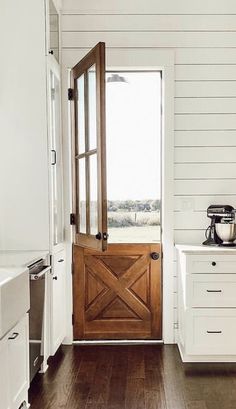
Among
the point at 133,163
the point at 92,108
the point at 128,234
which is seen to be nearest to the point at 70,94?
the point at 92,108

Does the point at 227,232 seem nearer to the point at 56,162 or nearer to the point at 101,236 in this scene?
the point at 101,236

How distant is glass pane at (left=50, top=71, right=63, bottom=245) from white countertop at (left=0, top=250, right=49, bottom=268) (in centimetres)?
32

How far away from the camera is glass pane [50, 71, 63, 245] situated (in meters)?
3.46

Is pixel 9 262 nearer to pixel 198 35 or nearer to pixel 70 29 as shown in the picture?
pixel 70 29

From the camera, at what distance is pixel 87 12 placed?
375cm

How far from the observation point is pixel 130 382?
10.1ft

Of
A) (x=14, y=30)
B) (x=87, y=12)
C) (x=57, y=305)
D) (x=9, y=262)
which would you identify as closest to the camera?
(x=9, y=262)

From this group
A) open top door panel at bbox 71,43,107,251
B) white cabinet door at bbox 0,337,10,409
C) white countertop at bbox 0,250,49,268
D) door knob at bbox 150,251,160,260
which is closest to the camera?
white cabinet door at bbox 0,337,10,409

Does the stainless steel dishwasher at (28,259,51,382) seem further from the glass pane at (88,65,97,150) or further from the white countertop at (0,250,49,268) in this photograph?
the glass pane at (88,65,97,150)

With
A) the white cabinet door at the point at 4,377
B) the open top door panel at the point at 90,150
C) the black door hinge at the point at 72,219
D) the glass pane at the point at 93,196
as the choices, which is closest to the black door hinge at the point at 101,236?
the open top door panel at the point at 90,150

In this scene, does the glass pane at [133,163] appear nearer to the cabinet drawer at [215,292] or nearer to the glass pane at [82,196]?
the glass pane at [82,196]

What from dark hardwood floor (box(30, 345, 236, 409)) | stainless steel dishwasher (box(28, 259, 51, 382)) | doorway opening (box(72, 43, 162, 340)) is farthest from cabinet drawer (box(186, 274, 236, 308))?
stainless steel dishwasher (box(28, 259, 51, 382))

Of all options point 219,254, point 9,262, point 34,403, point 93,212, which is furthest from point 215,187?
point 34,403

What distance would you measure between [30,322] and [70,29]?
2368mm
